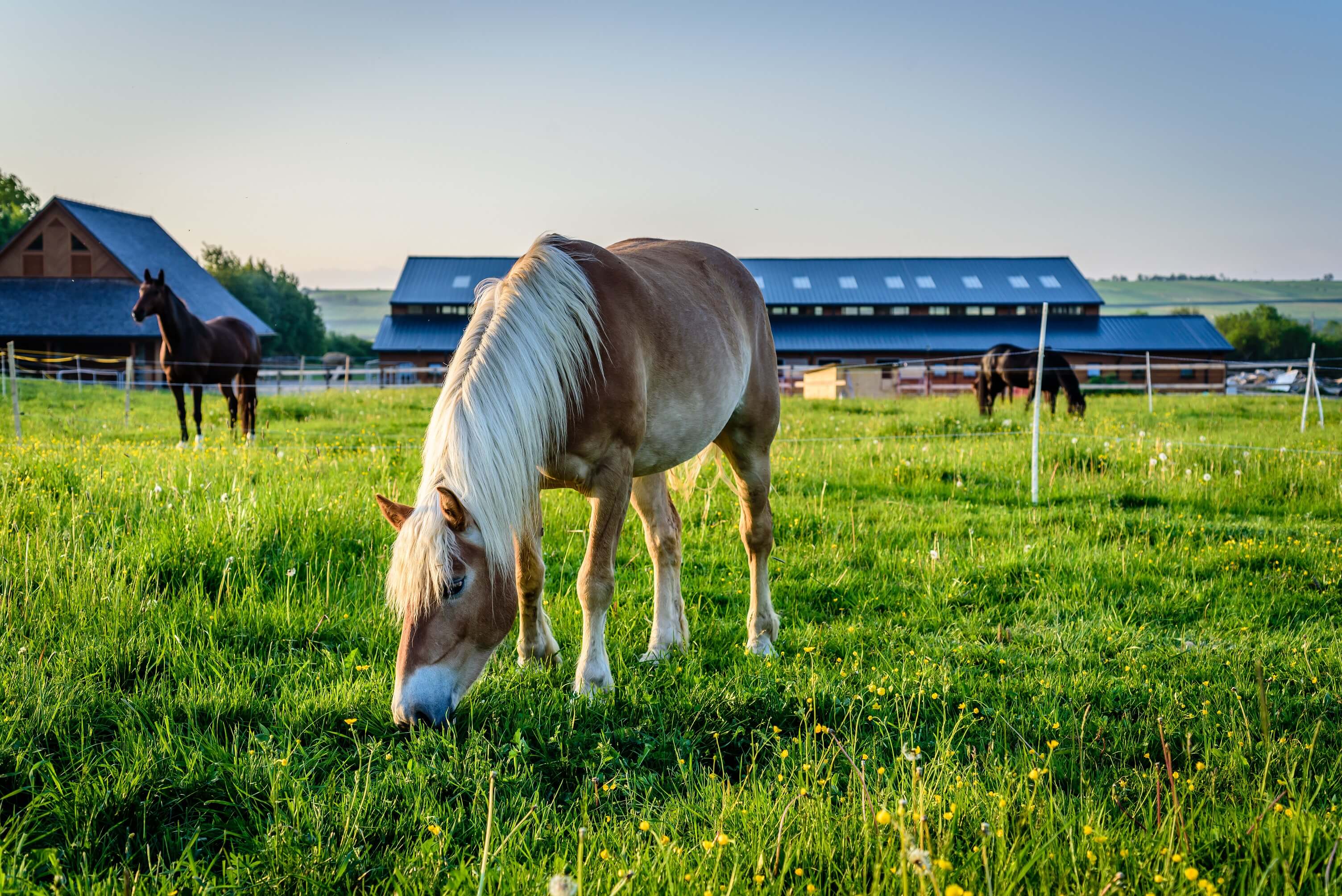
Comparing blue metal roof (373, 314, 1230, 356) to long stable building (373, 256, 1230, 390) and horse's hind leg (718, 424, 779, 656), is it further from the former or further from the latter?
horse's hind leg (718, 424, 779, 656)

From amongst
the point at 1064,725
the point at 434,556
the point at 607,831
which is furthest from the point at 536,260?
the point at 1064,725

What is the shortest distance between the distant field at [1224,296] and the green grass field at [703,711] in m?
159

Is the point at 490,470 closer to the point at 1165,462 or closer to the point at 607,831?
the point at 607,831

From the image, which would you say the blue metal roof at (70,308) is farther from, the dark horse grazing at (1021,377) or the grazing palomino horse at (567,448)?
the grazing palomino horse at (567,448)

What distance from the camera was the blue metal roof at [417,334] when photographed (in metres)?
42.0

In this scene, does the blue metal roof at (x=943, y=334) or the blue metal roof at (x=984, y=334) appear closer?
the blue metal roof at (x=943, y=334)

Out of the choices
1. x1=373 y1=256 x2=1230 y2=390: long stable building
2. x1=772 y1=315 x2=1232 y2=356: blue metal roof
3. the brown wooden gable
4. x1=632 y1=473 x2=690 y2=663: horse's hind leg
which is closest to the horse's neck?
x1=632 y1=473 x2=690 y2=663: horse's hind leg

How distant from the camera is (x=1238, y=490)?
699 centimetres

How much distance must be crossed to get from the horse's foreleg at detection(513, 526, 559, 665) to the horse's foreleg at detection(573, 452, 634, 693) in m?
0.22

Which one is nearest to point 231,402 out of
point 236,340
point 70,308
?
point 236,340

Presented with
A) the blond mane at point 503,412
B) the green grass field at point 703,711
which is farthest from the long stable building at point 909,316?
the blond mane at point 503,412

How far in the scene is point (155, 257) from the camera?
125ft

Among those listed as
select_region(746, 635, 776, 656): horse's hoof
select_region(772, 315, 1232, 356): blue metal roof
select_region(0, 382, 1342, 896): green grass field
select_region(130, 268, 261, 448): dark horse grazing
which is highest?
select_region(772, 315, 1232, 356): blue metal roof

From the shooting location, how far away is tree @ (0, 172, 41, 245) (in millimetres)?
45781
